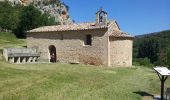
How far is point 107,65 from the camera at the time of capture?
102 ft

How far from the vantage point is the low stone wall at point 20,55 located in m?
30.2

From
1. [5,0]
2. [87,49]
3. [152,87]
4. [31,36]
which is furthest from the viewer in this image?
[5,0]

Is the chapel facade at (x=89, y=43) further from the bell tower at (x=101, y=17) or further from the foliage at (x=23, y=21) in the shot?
the foliage at (x=23, y=21)

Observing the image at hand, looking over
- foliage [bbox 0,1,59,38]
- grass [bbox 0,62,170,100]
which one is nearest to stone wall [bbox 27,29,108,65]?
grass [bbox 0,62,170,100]

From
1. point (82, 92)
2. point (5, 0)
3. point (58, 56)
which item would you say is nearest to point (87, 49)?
point (58, 56)

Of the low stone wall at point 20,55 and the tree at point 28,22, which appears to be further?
the tree at point 28,22

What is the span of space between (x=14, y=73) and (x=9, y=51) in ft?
32.0

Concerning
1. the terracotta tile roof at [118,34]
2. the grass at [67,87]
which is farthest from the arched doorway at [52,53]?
the grass at [67,87]

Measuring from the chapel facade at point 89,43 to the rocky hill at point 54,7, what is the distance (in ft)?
156

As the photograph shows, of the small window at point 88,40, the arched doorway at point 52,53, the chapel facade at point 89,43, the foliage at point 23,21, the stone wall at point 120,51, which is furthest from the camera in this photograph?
the foliage at point 23,21

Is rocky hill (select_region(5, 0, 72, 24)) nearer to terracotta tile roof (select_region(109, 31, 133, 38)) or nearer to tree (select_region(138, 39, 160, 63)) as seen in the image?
tree (select_region(138, 39, 160, 63))

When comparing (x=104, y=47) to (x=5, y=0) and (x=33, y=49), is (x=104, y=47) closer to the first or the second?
(x=33, y=49)

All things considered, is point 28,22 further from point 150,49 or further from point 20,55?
point 150,49

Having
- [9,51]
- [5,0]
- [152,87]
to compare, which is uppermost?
[5,0]
